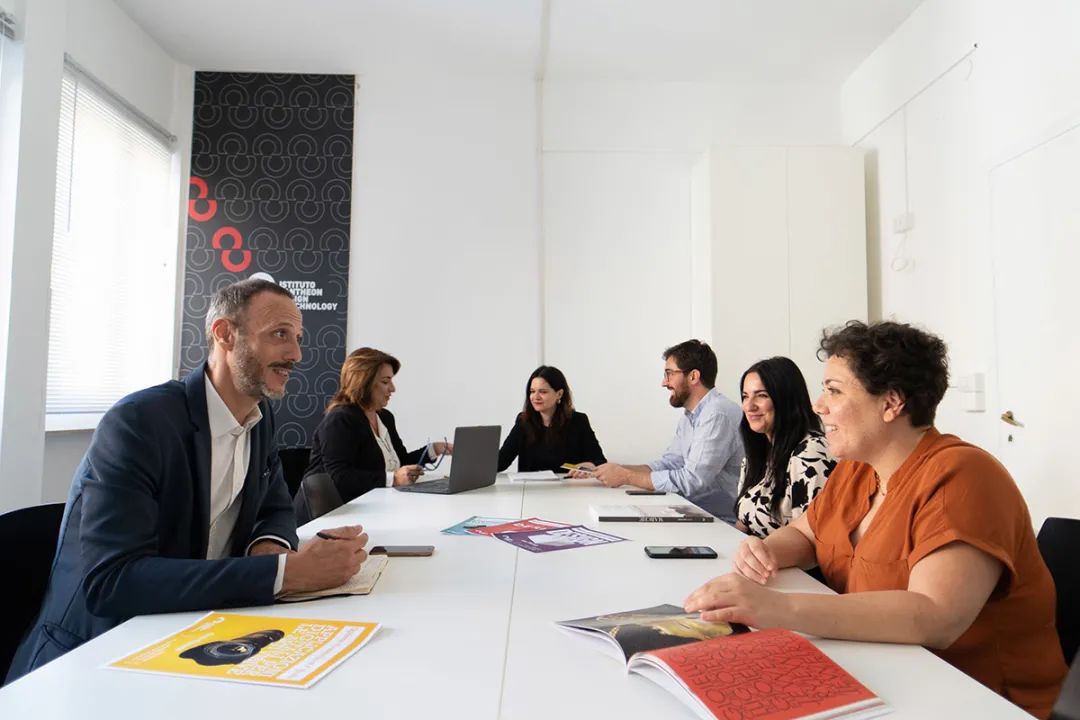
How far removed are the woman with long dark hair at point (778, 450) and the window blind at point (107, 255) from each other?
11.7 feet

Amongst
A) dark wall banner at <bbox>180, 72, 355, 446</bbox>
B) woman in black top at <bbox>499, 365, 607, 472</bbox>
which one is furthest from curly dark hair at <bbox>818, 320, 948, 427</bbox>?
dark wall banner at <bbox>180, 72, 355, 446</bbox>

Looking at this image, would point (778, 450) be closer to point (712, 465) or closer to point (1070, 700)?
point (712, 465)

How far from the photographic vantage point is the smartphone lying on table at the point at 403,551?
1.79m

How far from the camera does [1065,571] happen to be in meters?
1.64

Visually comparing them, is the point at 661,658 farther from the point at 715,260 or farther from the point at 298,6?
the point at 298,6

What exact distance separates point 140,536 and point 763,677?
1.14m

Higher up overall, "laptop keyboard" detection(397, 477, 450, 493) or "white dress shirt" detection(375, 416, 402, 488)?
"white dress shirt" detection(375, 416, 402, 488)

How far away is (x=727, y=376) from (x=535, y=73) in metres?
2.53

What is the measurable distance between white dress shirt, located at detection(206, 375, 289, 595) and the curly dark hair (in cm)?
144

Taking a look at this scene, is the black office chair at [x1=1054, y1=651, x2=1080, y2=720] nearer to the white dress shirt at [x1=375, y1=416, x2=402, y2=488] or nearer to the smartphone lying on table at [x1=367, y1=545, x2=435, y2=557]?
the smartphone lying on table at [x1=367, y1=545, x2=435, y2=557]

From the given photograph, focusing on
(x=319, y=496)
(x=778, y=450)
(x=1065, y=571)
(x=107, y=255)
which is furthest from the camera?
(x=107, y=255)

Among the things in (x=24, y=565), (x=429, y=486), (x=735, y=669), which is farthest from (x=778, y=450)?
(x=24, y=565)

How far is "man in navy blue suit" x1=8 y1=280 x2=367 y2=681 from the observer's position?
4.29 feet

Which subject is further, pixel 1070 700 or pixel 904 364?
pixel 904 364
